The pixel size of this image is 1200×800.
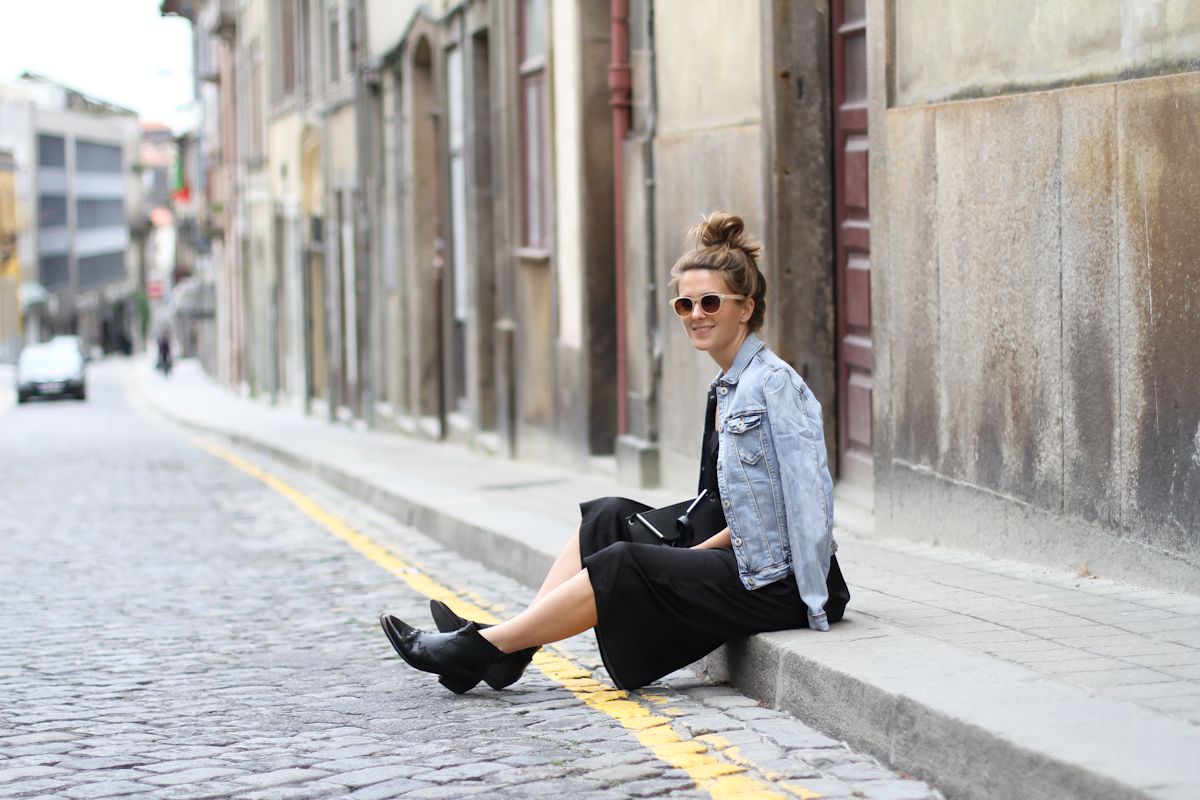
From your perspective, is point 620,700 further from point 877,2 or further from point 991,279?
point 877,2

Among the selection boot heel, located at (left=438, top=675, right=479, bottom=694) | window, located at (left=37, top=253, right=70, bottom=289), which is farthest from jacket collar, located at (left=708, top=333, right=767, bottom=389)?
window, located at (left=37, top=253, right=70, bottom=289)

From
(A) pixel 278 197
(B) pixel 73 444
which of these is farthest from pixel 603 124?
(A) pixel 278 197

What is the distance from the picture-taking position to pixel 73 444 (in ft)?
73.8

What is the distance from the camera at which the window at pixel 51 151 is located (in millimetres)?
83125

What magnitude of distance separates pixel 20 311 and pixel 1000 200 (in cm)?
7578

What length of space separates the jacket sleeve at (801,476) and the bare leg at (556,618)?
2.12 ft

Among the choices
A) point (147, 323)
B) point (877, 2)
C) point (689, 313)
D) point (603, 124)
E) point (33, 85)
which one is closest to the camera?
point (689, 313)

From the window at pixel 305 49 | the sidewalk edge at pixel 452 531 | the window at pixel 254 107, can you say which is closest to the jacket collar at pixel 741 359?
the sidewalk edge at pixel 452 531

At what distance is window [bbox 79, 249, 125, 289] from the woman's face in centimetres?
9076

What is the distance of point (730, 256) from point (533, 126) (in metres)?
8.82

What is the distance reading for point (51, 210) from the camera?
8538 centimetres

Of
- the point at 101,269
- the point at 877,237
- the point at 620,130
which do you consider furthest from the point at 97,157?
the point at 877,237

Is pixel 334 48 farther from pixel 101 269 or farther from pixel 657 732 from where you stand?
pixel 101 269

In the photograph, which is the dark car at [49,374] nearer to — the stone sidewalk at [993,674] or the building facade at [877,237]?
the building facade at [877,237]
